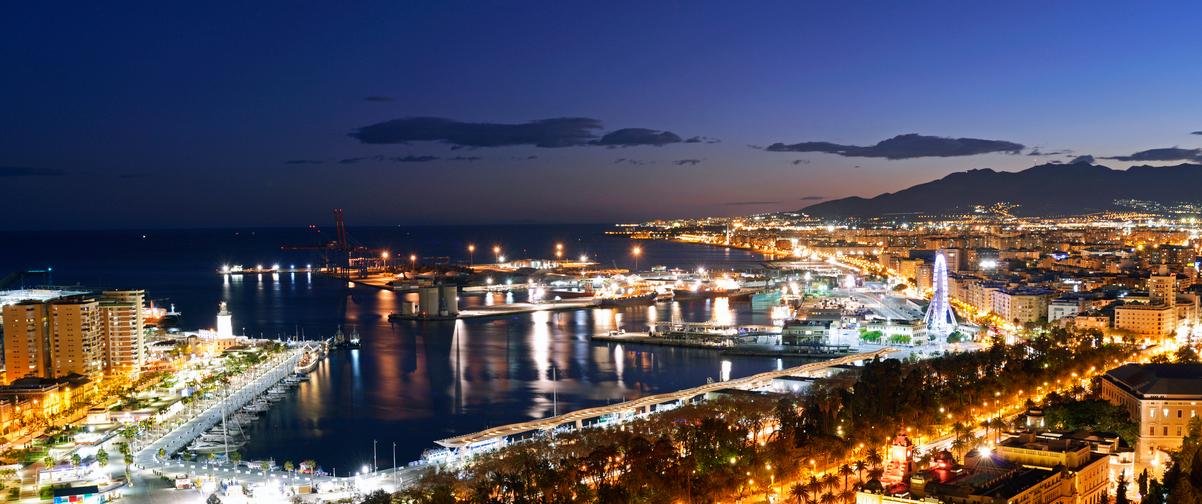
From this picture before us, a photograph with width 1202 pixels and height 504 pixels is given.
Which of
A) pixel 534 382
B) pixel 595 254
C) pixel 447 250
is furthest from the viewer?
pixel 447 250

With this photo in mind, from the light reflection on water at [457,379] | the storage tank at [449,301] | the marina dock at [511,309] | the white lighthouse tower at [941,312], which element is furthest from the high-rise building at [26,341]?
the white lighthouse tower at [941,312]

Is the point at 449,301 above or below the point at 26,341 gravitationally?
below

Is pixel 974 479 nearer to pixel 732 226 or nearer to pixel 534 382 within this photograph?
pixel 534 382

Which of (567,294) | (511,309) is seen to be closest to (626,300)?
(511,309)

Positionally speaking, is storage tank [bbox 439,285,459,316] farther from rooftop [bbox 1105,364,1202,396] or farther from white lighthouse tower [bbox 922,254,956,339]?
rooftop [bbox 1105,364,1202,396]

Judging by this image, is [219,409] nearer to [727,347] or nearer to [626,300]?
[727,347]

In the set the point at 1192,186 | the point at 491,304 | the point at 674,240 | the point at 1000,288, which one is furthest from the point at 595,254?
the point at 1192,186
